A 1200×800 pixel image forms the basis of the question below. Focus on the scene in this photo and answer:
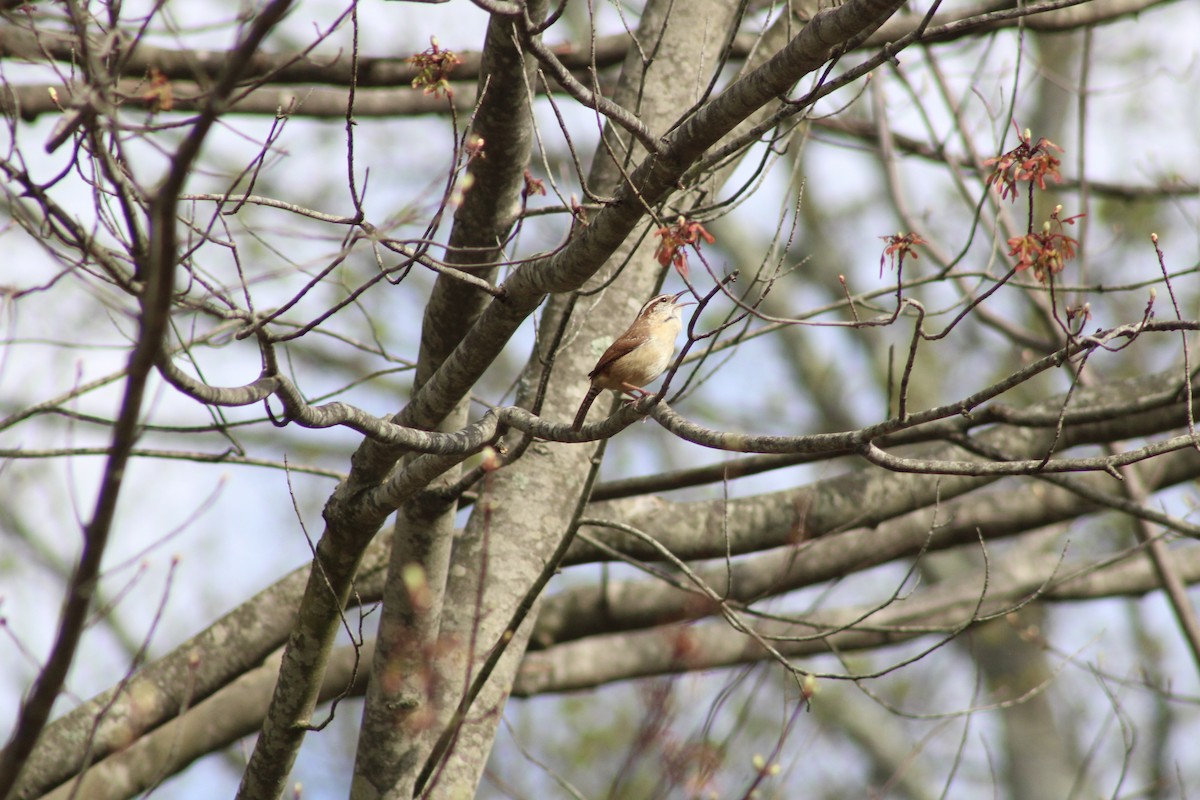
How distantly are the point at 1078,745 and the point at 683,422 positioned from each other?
13.0 metres

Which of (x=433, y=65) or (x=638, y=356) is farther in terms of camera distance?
(x=638, y=356)

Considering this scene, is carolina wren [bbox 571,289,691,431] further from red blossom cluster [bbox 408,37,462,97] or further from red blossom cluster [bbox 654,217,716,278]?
red blossom cluster [bbox 408,37,462,97]

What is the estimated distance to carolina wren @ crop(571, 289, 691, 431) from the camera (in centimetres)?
378

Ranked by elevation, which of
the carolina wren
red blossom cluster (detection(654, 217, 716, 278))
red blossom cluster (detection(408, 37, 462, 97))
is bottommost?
red blossom cluster (detection(654, 217, 716, 278))

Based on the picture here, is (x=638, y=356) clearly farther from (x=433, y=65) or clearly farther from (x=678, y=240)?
(x=433, y=65)

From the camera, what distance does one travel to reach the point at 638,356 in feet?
12.4

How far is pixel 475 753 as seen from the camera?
387cm

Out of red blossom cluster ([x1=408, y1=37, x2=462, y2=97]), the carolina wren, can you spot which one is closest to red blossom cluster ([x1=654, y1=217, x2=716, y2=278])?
the carolina wren

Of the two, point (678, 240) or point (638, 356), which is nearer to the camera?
point (678, 240)

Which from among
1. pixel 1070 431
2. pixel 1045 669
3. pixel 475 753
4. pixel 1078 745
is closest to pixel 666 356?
pixel 475 753

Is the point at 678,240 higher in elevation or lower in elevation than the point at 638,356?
lower

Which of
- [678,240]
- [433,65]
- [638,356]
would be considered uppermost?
[433,65]

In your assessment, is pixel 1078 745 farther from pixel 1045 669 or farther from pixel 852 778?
pixel 852 778

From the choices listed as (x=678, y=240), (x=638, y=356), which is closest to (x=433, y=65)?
(x=678, y=240)
